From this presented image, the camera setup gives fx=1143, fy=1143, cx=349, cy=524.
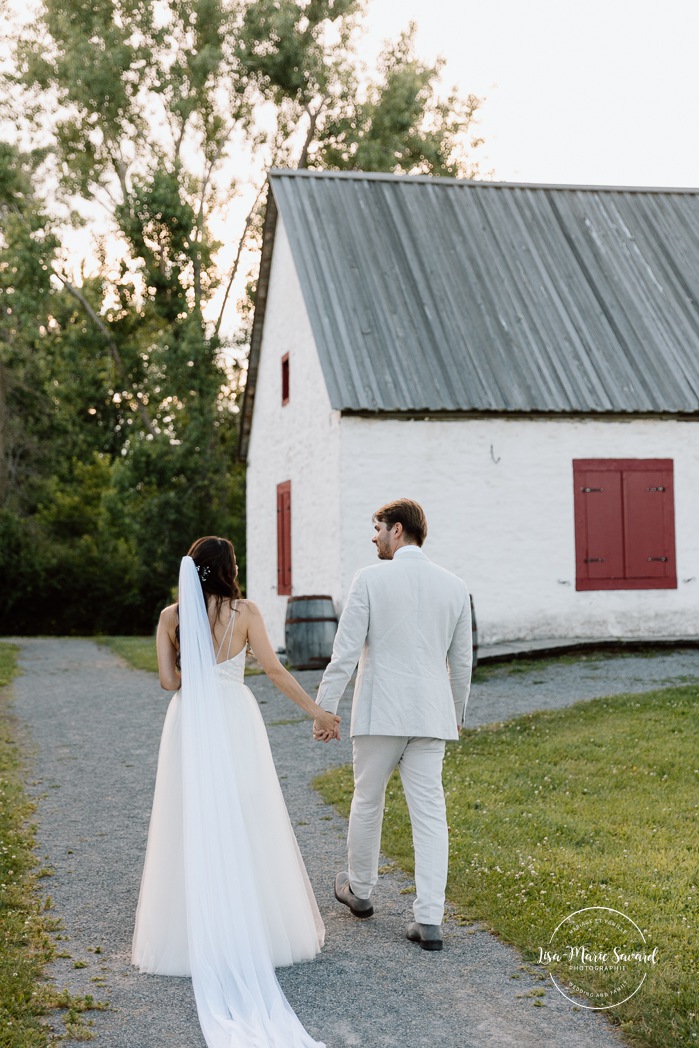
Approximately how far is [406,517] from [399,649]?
59 cm

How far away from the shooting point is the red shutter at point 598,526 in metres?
15.8

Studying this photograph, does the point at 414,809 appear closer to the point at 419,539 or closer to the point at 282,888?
the point at 282,888

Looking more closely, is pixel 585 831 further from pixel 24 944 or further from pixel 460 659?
pixel 24 944

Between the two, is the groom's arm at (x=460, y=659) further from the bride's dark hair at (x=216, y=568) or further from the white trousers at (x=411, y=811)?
the bride's dark hair at (x=216, y=568)

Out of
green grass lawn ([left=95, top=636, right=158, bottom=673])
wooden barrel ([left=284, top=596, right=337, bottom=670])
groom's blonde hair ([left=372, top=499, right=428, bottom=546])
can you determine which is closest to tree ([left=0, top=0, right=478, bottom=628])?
green grass lawn ([left=95, top=636, right=158, bottom=673])

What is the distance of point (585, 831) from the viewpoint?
6652 millimetres

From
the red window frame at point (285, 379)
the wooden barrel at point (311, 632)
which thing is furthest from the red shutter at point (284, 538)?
the wooden barrel at point (311, 632)

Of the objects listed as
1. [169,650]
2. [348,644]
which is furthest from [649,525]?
[169,650]

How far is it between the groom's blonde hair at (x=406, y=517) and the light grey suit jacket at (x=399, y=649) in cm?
8

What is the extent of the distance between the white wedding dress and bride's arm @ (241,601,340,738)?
0.13 m

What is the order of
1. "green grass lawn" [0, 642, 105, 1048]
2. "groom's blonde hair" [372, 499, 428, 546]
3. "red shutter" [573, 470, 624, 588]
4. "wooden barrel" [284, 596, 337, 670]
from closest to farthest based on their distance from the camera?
→ "green grass lawn" [0, 642, 105, 1048] < "groom's blonde hair" [372, 499, 428, 546] < "wooden barrel" [284, 596, 337, 670] < "red shutter" [573, 470, 624, 588]

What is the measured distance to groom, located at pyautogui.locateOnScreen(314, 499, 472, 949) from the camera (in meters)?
4.99

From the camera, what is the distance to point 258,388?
20.9 meters

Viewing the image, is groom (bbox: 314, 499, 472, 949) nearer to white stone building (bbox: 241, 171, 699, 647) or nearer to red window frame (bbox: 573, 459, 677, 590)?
white stone building (bbox: 241, 171, 699, 647)
